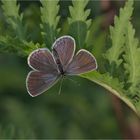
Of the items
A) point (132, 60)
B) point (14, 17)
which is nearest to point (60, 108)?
point (14, 17)

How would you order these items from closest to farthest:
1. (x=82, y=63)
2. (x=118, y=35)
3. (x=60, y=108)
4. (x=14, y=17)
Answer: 1. (x=82, y=63)
2. (x=118, y=35)
3. (x=14, y=17)
4. (x=60, y=108)

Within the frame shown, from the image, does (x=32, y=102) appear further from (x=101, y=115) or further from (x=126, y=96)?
(x=126, y=96)

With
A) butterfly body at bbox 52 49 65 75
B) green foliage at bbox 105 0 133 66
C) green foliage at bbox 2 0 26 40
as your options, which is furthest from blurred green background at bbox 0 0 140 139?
butterfly body at bbox 52 49 65 75

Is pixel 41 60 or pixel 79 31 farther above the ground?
pixel 79 31

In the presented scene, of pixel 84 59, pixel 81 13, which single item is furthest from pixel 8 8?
pixel 84 59

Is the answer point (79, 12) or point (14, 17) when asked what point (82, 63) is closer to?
point (79, 12)

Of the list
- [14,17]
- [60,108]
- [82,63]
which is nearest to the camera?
[82,63]

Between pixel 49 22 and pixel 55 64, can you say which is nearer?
pixel 55 64
